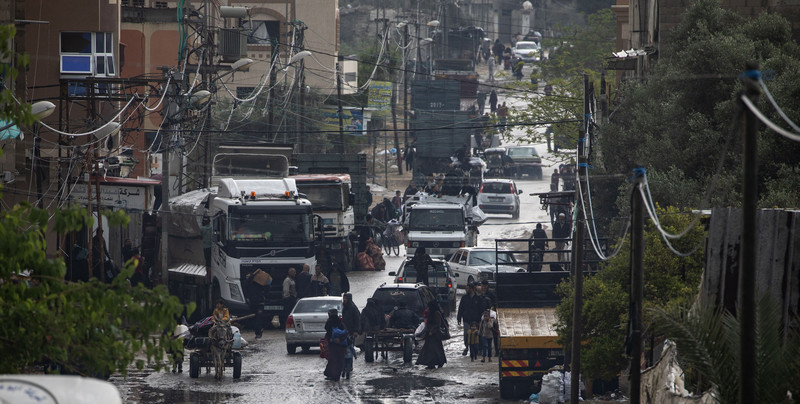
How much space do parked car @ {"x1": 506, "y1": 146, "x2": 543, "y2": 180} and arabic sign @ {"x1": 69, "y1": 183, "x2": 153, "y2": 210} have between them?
33833mm

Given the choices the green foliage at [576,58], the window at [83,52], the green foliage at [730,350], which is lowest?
the green foliage at [730,350]

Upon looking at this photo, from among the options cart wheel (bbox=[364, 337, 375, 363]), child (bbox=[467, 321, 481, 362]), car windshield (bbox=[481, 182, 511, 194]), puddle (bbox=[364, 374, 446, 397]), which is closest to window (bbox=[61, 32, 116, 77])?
cart wheel (bbox=[364, 337, 375, 363])

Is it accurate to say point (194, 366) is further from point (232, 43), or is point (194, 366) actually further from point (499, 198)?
point (499, 198)

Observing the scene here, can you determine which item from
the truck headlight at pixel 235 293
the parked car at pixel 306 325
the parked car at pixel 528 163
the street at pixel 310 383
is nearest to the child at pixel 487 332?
the street at pixel 310 383

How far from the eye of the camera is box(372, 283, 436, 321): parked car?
80.1 ft

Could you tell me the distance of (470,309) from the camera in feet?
79.9

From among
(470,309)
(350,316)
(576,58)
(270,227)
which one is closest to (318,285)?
(270,227)

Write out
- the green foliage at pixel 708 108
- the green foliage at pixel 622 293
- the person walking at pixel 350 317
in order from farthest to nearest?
1. the person walking at pixel 350 317
2. the green foliage at pixel 708 108
3. the green foliage at pixel 622 293

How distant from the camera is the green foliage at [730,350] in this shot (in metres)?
9.63

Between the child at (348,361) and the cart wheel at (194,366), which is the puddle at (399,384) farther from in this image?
the cart wheel at (194,366)

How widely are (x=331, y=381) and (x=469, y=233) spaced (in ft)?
55.8

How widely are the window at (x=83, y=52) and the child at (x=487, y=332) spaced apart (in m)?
17.6

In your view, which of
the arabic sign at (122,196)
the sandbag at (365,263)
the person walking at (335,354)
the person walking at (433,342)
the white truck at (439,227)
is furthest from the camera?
the sandbag at (365,263)

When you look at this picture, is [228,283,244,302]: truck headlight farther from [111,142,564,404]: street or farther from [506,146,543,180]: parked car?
[506,146,543,180]: parked car
